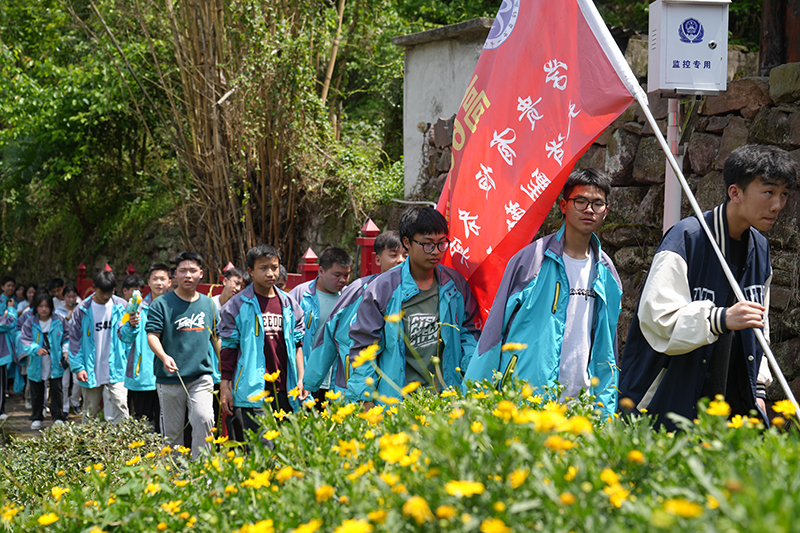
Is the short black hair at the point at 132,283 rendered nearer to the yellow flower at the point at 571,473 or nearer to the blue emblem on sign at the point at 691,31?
the blue emblem on sign at the point at 691,31

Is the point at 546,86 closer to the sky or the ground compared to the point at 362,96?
closer to the ground

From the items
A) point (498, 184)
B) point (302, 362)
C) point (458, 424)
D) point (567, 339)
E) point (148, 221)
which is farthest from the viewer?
point (148, 221)

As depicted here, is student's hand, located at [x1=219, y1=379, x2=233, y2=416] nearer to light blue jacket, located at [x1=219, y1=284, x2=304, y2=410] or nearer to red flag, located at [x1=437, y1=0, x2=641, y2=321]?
light blue jacket, located at [x1=219, y1=284, x2=304, y2=410]

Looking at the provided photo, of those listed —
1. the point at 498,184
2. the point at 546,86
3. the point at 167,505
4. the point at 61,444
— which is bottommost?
the point at 61,444

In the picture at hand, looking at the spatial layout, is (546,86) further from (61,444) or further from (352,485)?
(61,444)

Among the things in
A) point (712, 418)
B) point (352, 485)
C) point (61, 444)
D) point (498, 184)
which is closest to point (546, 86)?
point (498, 184)

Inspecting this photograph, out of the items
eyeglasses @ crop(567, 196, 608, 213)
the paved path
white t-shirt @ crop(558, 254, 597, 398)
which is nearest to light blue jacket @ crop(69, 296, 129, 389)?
the paved path

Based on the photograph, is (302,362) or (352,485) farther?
(302,362)

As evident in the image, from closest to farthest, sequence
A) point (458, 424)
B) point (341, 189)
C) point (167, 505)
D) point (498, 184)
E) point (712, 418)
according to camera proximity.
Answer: point (458, 424) → point (712, 418) → point (167, 505) → point (498, 184) → point (341, 189)

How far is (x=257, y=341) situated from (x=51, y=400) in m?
5.47

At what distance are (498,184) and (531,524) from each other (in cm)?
240

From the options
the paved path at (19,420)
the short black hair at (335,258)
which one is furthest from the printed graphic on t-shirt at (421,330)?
the paved path at (19,420)

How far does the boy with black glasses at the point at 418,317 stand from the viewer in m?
3.70

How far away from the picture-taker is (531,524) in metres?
1.42
